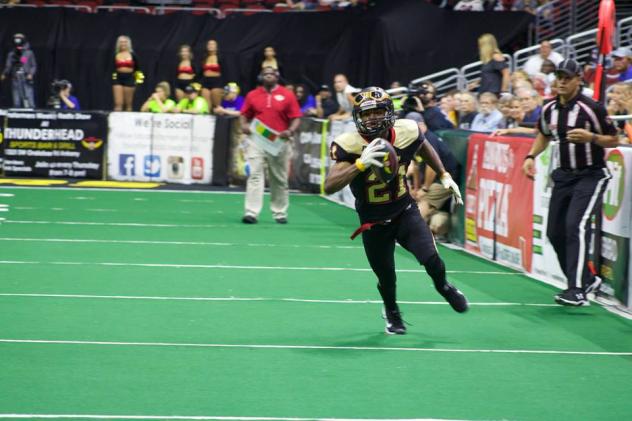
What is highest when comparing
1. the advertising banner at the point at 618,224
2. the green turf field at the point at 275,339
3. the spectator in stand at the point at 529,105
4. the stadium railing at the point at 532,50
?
the stadium railing at the point at 532,50

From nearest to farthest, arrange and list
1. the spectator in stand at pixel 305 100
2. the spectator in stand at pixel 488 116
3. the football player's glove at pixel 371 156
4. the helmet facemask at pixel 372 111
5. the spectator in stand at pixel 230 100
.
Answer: the football player's glove at pixel 371 156 < the helmet facemask at pixel 372 111 < the spectator in stand at pixel 488 116 < the spectator in stand at pixel 305 100 < the spectator in stand at pixel 230 100

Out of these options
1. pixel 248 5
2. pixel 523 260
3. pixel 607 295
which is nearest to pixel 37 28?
pixel 248 5

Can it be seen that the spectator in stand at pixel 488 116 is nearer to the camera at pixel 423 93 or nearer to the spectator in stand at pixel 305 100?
the camera at pixel 423 93

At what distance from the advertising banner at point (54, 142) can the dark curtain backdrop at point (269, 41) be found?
4.66 m

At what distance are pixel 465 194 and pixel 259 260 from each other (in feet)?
10.1

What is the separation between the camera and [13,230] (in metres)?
15.5

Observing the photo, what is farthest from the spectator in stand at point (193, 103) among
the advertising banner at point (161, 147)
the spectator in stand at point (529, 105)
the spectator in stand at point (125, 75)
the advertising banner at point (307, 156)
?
the spectator in stand at point (529, 105)

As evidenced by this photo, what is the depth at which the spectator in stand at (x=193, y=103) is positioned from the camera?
24969 mm

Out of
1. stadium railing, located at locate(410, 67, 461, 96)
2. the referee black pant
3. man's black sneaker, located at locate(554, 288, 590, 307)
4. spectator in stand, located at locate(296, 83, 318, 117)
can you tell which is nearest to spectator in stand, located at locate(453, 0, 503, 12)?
stadium railing, located at locate(410, 67, 461, 96)

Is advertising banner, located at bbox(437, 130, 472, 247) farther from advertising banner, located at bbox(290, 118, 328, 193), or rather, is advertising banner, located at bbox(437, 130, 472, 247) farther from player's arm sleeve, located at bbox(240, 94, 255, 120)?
advertising banner, located at bbox(290, 118, 328, 193)

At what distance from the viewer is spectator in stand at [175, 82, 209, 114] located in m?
25.0

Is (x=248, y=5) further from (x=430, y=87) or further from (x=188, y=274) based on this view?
(x=188, y=274)

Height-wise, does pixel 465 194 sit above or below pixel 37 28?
below

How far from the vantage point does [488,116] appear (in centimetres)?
1634
